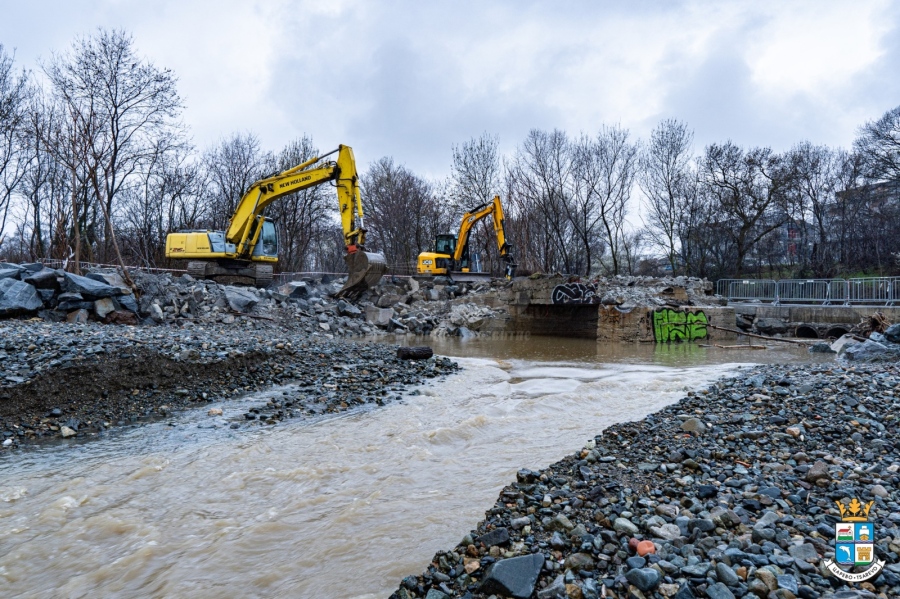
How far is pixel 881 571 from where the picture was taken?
237cm

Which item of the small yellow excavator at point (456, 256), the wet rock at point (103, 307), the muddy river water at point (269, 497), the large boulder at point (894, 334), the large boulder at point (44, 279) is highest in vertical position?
the small yellow excavator at point (456, 256)

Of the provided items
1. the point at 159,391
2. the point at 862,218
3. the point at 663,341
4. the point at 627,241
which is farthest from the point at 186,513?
the point at 862,218

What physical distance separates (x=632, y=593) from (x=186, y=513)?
298 cm

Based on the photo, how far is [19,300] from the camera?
12.5 metres

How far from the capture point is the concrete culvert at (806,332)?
2175 centimetres

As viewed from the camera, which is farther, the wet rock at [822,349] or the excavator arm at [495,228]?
the excavator arm at [495,228]

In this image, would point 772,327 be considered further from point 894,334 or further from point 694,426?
point 694,426

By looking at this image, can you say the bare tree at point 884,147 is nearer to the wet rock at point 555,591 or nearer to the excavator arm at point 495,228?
the excavator arm at point 495,228

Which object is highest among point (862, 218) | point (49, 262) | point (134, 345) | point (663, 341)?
point (862, 218)

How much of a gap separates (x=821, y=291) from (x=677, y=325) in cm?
725

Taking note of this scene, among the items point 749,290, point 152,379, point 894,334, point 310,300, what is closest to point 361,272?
point 310,300

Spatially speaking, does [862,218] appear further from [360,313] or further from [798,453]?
[798,453]

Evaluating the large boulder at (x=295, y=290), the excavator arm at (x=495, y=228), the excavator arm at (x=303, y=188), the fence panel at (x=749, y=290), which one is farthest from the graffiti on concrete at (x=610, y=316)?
the large boulder at (x=295, y=290)

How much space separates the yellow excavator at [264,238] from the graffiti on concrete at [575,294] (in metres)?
7.07
